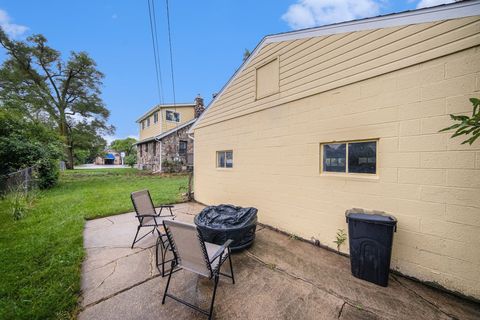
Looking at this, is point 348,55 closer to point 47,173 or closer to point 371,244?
point 371,244

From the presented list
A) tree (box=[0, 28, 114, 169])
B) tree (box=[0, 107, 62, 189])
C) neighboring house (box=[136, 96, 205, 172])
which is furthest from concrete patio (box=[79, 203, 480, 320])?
tree (box=[0, 28, 114, 169])

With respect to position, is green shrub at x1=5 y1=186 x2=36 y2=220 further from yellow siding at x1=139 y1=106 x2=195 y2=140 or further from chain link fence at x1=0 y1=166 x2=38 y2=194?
yellow siding at x1=139 y1=106 x2=195 y2=140

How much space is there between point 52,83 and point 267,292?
30491 mm

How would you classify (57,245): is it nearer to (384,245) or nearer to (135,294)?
(135,294)

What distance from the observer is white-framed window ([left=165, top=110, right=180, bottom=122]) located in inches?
719

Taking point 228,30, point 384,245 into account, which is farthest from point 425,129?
point 228,30

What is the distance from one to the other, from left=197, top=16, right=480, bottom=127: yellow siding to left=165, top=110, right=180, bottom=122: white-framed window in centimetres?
1488

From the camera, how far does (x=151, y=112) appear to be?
63.1 ft

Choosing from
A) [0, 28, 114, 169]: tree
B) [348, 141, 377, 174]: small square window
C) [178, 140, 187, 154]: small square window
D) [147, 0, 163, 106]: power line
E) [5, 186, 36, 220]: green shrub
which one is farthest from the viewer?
[0, 28, 114, 169]: tree

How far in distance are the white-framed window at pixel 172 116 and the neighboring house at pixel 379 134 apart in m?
15.4

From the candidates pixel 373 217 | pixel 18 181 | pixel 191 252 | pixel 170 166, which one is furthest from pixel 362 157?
pixel 170 166

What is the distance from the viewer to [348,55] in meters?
3.20

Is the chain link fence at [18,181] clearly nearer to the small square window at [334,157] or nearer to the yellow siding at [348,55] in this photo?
the yellow siding at [348,55]

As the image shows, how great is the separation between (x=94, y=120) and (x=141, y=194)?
1087 inches
